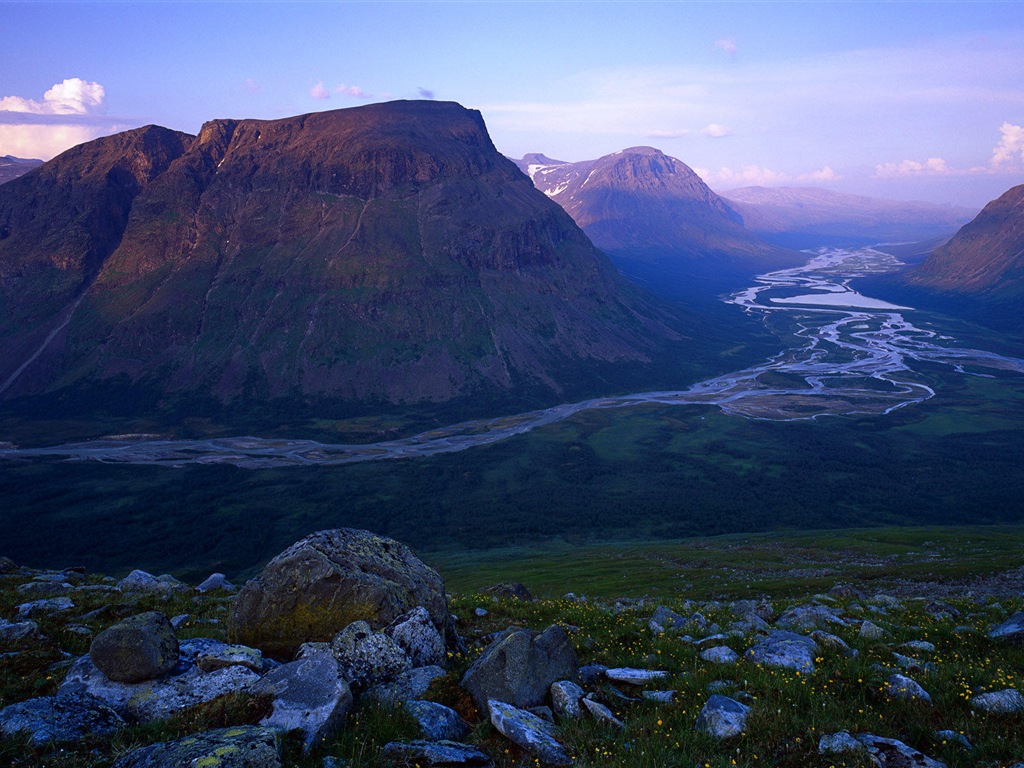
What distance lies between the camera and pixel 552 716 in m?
11.6

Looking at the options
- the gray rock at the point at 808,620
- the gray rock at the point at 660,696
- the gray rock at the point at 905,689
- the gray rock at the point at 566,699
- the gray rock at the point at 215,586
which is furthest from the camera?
the gray rock at the point at 215,586

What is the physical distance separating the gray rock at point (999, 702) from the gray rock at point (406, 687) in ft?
35.3

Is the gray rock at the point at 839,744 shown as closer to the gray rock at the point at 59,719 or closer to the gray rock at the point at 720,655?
the gray rock at the point at 720,655

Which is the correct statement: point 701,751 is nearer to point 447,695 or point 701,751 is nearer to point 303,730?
point 447,695

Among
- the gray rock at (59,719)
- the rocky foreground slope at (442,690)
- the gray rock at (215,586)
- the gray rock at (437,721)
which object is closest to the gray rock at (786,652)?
the rocky foreground slope at (442,690)

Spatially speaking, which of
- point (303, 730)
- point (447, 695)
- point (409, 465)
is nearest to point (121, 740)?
point (303, 730)

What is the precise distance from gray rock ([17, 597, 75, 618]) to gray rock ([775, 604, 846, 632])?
2664 centimetres

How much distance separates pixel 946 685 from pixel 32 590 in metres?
34.6

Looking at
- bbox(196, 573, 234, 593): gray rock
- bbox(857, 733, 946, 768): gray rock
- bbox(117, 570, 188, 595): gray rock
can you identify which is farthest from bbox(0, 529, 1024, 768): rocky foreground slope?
bbox(196, 573, 234, 593): gray rock

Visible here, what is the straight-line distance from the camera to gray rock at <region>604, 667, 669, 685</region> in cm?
1312

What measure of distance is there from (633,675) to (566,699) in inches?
86.8

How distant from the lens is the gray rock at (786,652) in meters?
14.0

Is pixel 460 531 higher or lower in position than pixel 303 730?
lower

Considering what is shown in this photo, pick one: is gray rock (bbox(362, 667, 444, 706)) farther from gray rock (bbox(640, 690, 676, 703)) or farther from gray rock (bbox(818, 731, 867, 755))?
gray rock (bbox(818, 731, 867, 755))
